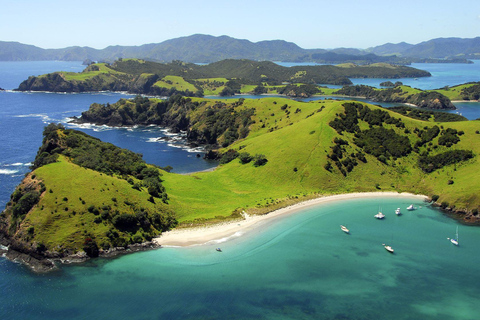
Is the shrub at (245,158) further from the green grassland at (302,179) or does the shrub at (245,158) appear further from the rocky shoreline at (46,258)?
the rocky shoreline at (46,258)

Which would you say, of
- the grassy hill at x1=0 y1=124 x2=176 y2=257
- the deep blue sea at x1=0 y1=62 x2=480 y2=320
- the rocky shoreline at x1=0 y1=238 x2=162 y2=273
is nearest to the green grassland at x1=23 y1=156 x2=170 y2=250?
the grassy hill at x1=0 y1=124 x2=176 y2=257

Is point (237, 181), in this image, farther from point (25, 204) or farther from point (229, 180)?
point (25, 204)

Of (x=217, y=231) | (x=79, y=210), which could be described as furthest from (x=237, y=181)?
(x=79, y=210)

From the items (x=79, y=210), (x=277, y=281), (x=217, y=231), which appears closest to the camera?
(x=277, y=281)

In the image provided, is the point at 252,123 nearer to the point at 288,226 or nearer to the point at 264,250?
the point at 288,226

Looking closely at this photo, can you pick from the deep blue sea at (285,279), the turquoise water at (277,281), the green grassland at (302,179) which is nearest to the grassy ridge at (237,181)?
the green grassland at (302,179)

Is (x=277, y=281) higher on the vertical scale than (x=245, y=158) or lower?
lower
